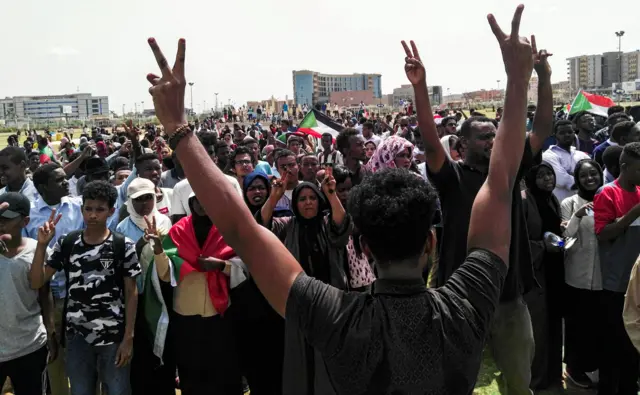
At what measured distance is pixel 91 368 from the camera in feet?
12.6

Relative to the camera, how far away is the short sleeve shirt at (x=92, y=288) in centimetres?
374

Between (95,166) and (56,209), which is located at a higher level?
(95,166)

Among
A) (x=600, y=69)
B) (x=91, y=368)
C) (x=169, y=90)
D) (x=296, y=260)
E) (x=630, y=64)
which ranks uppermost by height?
(x=630, y=64)

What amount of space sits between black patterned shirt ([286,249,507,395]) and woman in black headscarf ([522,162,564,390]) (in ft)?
10.3

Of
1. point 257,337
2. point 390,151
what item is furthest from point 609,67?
point 257,337

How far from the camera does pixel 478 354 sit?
1523 mm

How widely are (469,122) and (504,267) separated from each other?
197 cm

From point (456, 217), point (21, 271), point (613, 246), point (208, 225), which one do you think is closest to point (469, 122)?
point (456, 217)

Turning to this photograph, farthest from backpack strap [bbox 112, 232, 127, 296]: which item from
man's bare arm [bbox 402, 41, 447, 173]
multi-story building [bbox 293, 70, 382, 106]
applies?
multi-story building [bbox 293, 70, 382, 106]

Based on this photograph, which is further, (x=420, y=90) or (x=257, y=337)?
(x=257, y=337)

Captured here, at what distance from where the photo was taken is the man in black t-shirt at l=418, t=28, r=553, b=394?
320 centimetres

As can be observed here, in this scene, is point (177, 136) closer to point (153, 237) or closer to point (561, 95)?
point (153, 237)

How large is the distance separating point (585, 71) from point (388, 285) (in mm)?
150240

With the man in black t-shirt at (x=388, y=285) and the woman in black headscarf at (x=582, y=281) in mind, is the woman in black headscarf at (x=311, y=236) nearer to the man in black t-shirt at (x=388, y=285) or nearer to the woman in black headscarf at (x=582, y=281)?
the woman in black headscarf at (x=582, y=281)
